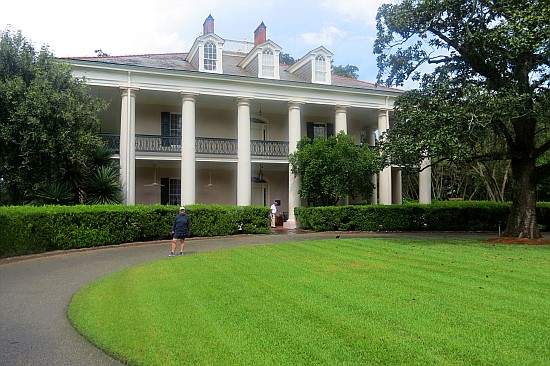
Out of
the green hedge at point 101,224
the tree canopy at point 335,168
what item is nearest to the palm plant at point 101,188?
the green hedge at point 101,224

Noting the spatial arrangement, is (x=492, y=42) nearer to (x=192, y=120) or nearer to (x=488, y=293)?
(x=488, y=293)

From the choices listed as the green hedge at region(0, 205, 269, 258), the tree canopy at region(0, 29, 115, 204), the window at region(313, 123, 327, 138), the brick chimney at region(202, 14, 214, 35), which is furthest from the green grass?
the brick chimney at region(202, 14, 214, 35)

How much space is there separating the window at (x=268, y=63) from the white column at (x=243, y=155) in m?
2.06

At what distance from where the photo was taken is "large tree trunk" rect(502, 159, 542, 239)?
55.4ft

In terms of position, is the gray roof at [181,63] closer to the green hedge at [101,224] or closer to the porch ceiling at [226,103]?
the porch ceiling at [226,103]

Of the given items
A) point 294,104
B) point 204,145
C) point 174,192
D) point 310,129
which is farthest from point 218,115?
point 310,129

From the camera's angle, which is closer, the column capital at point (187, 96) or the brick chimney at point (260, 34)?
the column capital at point (187, 96)

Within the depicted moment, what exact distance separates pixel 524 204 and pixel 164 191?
17.5 metres

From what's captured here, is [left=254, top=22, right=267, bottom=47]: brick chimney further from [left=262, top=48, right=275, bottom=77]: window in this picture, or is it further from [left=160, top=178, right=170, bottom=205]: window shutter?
[left=160, top=178, right=170, bottom=205]: window shutter

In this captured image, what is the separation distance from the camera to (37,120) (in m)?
16.1

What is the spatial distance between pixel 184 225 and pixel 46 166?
707 cm

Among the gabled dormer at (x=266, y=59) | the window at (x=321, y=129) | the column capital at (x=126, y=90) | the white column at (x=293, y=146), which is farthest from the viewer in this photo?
the window at (x=321, y=129)

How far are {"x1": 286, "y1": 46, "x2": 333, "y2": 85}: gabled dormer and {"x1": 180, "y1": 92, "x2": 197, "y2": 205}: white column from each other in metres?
6.82

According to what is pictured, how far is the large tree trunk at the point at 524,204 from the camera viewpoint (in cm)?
1688
